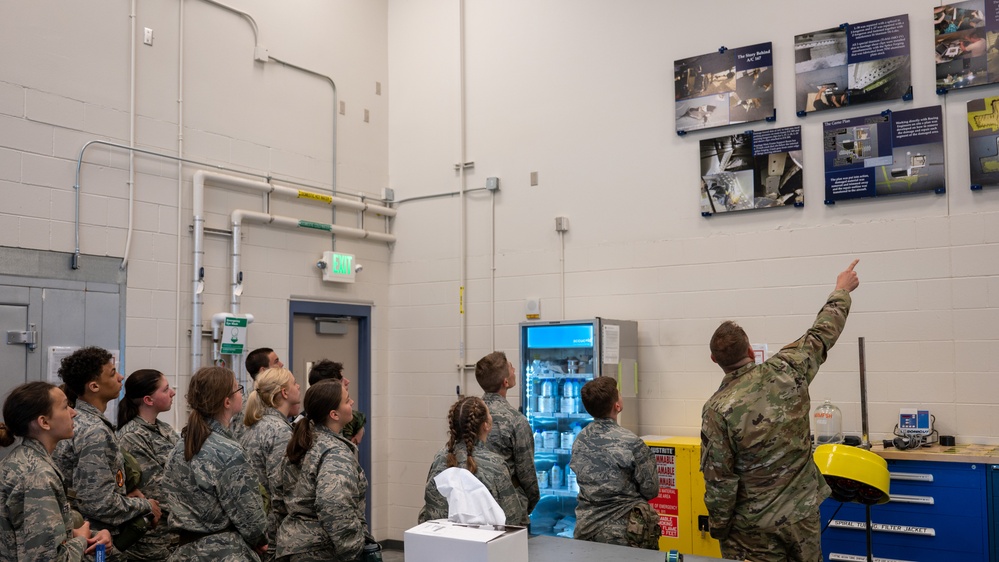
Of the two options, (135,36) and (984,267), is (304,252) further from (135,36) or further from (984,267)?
(984,267)

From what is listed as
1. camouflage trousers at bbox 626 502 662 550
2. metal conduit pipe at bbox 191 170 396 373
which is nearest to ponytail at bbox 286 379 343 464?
camouflage trousers at bbox 626 502 662 550

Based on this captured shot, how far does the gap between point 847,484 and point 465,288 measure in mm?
4029

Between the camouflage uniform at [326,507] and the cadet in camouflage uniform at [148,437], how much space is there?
90 cm

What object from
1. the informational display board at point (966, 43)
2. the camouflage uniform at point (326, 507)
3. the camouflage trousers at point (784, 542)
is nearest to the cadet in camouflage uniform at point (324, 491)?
the camouflage uniform at point (326, 507)

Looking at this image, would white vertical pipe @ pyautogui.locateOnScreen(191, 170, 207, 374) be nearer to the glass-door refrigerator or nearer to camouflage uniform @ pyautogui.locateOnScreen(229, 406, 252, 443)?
camouflage uniform @ pyautogui.locateOnScreen(229, 406, 252, 443)

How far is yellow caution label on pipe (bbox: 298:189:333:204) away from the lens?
23.1ft

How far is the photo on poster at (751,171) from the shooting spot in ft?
19.1

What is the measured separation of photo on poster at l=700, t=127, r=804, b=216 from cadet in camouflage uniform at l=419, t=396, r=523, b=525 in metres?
3.08

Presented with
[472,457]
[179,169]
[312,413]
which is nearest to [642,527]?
[472,457]

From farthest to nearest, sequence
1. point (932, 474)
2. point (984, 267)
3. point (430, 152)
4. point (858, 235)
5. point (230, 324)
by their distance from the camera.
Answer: point (430, 152) < point (230, 324) < point (858, 235) < point (984, 267) < point (932, 474)

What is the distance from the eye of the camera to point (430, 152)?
7.71m

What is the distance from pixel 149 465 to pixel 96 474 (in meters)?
0.51

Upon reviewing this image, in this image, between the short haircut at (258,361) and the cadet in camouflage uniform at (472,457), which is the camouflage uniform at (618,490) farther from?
the short haircut at (258,361)

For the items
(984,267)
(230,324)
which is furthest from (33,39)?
(984,267)
